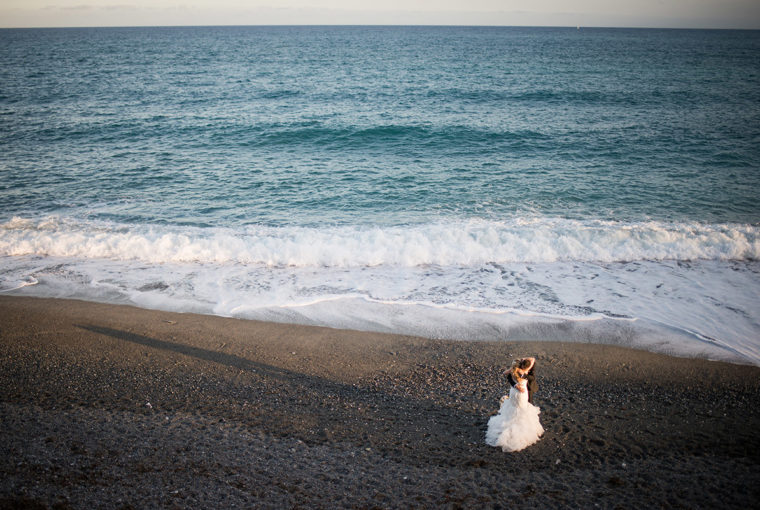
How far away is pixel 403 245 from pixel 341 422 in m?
7.24

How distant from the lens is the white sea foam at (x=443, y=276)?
9.29m

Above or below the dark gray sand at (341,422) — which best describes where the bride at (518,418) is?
above

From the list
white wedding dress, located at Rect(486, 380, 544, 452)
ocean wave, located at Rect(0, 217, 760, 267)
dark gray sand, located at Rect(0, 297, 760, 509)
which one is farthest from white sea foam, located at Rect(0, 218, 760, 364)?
white wedding dress, located at Rect(486, 380, 544, 452)

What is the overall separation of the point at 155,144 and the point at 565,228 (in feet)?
70.7

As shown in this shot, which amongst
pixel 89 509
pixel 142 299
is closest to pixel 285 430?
pixel 89 509

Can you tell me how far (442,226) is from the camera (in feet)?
49.0

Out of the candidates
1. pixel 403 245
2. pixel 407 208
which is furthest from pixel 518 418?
pixel 407 208

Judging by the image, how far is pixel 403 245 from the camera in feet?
42.5

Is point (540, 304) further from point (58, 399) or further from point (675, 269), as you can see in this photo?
point (58, 399)

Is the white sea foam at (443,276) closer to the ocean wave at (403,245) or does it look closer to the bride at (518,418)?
the ocean wave at (403,245)

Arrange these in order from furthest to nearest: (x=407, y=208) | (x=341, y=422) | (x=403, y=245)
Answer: (x=407, y=208), (x=403, y=245), (x=341, y=422)

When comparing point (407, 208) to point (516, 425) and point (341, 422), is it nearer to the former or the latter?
point (341, 422)

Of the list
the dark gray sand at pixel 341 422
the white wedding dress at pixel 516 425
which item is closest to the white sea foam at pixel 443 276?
the dark gray sand at pixel 341 422

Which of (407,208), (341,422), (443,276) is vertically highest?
(407,208)
